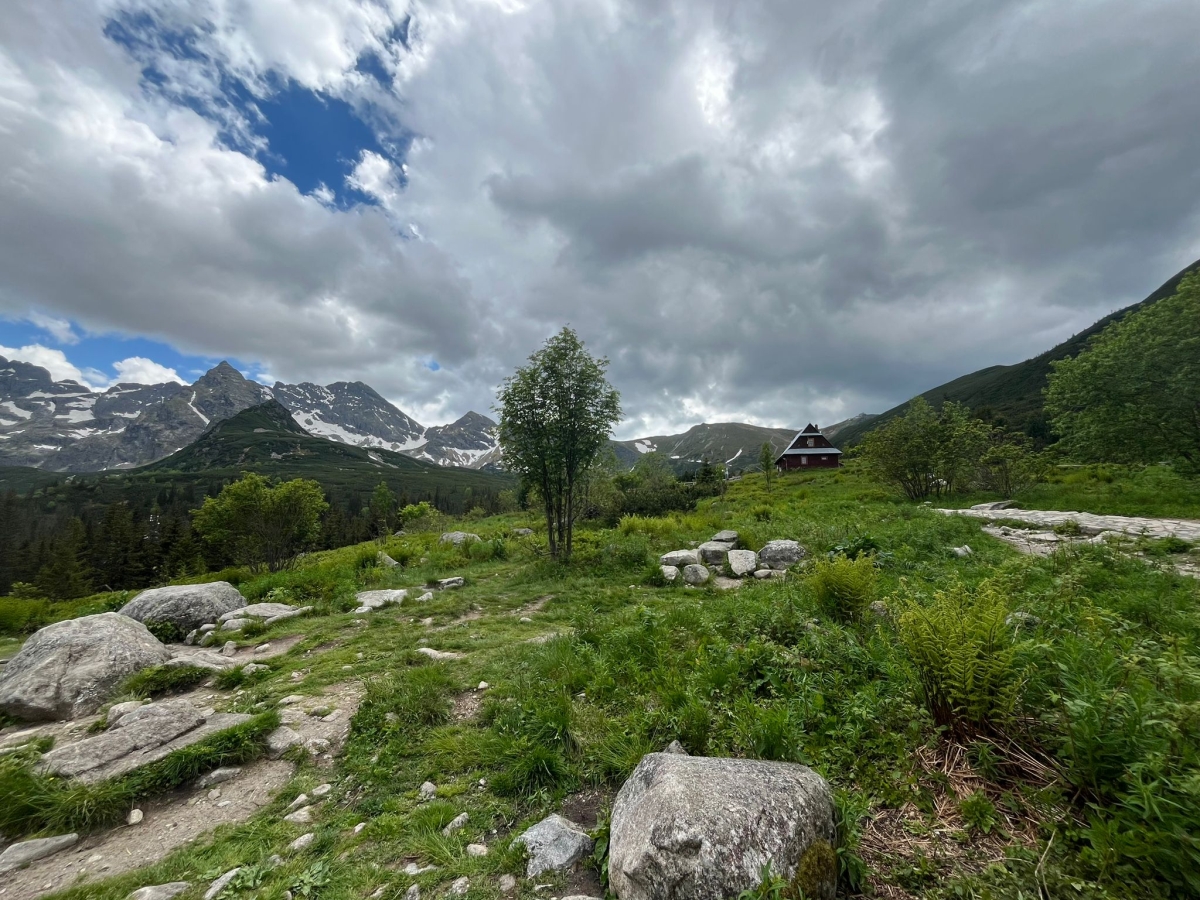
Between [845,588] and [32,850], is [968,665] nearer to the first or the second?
[845,588]

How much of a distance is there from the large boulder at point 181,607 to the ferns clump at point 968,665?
15.2m

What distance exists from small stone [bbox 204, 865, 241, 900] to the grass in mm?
150

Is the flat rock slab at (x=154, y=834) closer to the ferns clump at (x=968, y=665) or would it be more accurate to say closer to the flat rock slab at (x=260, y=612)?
the ferns clump at (x=968, y=665)

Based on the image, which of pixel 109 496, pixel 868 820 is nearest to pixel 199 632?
pixel 868 820

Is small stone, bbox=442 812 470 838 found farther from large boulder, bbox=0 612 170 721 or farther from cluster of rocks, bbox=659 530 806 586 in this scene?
cluster of rocks, bbox=659 530 806 586

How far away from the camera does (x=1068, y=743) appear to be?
289 cm

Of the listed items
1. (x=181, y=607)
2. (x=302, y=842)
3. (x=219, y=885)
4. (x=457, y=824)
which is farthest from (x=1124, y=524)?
(x=181, y=607)

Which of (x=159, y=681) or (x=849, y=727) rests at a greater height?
(x=849, y=727)

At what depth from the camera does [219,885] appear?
11.5 ft

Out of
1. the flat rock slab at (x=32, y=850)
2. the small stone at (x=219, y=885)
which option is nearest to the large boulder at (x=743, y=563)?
the small stone at (x=219, y=885)

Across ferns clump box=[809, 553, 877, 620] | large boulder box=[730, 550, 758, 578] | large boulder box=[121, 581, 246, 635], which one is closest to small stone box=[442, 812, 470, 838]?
ferns clump box=[809, 553, 877, 620]

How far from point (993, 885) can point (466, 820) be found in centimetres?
385

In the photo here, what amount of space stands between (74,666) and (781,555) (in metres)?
14.9

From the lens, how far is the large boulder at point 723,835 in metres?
2.67
